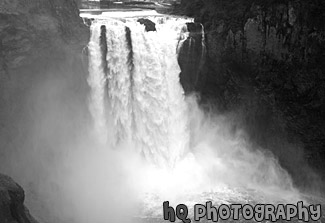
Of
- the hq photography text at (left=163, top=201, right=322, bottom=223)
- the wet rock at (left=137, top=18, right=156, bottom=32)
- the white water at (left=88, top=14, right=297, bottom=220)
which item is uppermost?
the wet rock at (left=137, top=18, right=156, bottom=32)

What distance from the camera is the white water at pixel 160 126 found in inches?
859

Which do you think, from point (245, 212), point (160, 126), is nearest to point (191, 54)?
point (160, 126)

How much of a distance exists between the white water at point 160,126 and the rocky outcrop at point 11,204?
31.4 feet

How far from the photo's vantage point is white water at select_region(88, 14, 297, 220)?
859 inches

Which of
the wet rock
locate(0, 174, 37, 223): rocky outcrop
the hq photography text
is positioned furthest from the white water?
locate(0, 174, 37, 223): rocky outcrop

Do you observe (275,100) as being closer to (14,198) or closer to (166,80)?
(166,80)

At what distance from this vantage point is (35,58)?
19.4 m

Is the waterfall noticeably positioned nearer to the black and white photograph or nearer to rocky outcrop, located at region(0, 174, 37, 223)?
the black and white photograph

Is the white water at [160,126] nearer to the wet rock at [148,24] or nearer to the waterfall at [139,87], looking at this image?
the waterfall at [139,87]

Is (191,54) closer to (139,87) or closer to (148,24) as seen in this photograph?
(148,24)

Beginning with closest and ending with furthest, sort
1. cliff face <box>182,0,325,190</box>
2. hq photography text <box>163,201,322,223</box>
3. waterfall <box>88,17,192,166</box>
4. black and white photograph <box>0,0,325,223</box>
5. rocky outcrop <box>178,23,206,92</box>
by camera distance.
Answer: hq photography text <box>163,201,322,223</box>, black and white photograph <box>0,0,325,223</box>, waterfall <box>88,17,192,166</box>, cliff face <box>182,0,325,190</box>, rocky outcrop <box>178,23,206,92</box>

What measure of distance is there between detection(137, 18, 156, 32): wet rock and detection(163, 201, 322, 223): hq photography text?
34.3ft

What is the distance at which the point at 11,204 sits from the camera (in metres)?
11.6

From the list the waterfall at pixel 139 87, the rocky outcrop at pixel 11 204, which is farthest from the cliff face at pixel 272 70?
the rocky outcrop at pixel 11 204
